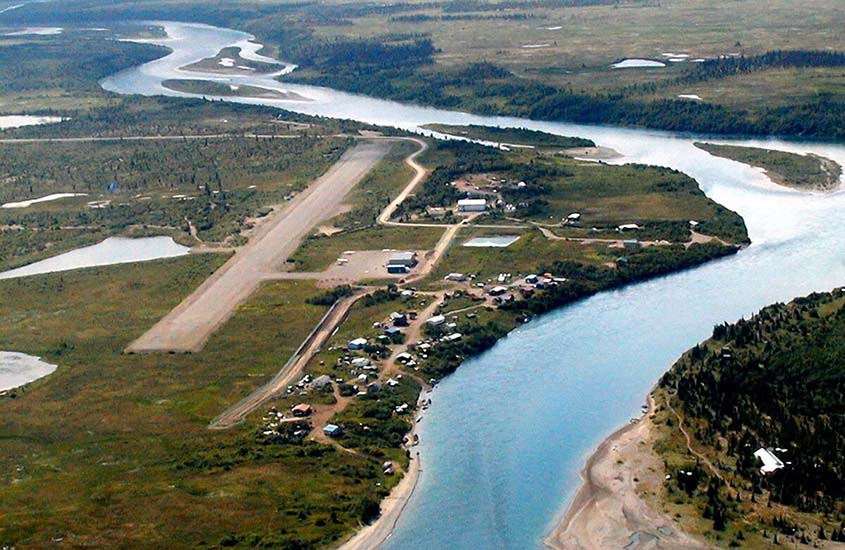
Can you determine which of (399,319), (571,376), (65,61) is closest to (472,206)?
(399,319)

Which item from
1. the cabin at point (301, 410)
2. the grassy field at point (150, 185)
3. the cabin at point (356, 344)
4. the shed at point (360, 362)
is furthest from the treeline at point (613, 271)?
the grassy field at point (150, 185)

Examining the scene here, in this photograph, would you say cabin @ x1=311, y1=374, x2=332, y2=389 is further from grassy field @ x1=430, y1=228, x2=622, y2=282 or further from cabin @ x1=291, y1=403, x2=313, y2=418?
grassy field @ x1=430, y1=228, x2=622, y2=282

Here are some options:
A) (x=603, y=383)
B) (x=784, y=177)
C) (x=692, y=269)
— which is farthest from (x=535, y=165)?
(x=603, y=383)

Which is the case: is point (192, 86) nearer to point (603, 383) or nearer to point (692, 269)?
point (692, 269)

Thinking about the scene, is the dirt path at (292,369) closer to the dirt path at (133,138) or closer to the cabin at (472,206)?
the cabin at (472,206)

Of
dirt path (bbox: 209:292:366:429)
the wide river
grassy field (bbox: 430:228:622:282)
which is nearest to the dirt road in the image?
dirt path (bbox: 209:292:366:429)

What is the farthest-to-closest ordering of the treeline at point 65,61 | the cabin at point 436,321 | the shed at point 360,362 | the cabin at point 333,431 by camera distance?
1. the treeline at point 65,61
2. the cabin at point 436,321
3. the shed at point 360,362
4. the cabin at point 333,431
